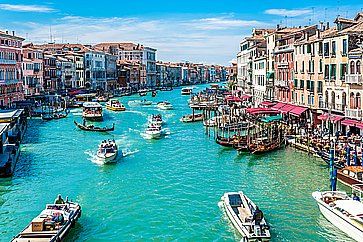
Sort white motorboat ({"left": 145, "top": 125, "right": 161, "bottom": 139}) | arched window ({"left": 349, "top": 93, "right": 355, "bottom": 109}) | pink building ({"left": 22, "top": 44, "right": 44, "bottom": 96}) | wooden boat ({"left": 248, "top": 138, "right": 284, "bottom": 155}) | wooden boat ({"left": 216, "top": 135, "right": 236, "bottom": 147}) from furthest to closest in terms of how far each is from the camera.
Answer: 1. pink building ({"left": 22, "top": 44, "right": 44, "bottom": 96})
2. white motorboat ({"left": 145, "top": 125, "right": 161, "bottom": 139})
3. wooden boat ({"left": 216, "top": 135, "right": 236, "bottom": 147})
4. wooden boat ({"left": 248, "top": 138, "right": 284, "bottom": 155})
5. arched window ({"left": 349, "top": 93, "right": 355, "bottom": 109})

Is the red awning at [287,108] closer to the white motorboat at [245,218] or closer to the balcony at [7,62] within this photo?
the white motorboat at [245,218]

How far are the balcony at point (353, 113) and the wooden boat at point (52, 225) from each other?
15733 mm

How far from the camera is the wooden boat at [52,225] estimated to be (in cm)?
1387

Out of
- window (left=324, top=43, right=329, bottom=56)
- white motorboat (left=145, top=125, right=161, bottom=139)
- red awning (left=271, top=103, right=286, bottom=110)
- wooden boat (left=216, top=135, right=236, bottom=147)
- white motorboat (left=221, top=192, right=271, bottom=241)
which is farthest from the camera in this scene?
red awning (left=271, top=103, right=286, bottom=110)

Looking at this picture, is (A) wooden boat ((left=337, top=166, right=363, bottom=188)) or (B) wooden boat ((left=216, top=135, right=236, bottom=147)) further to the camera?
(B) wooden boat ((left=216, top=135, right=236, bottom=147))

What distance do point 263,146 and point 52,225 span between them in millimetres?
15066

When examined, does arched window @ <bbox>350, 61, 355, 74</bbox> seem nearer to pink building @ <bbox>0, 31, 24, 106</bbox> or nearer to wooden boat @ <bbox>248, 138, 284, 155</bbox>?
wooden boat @ <bbox>248, 138, 284, 155</bbox>

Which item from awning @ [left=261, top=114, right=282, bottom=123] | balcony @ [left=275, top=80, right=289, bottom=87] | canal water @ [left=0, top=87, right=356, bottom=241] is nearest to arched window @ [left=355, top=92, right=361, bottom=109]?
canal water @ [left=0, top=87, right=356, bottom=241]

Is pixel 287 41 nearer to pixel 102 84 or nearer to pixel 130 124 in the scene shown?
pixel 130 124

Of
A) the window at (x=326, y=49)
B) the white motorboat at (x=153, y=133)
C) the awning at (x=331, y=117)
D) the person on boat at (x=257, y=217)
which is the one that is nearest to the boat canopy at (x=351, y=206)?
the person on boat at (x=257, y=217)

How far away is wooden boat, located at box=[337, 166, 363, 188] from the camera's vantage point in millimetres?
19050

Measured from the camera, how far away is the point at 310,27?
118ft

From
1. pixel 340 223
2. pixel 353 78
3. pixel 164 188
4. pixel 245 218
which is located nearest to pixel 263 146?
pixel 353 78

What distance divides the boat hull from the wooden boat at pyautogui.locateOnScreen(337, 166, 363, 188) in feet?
10.0
